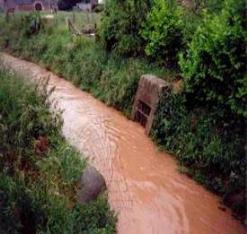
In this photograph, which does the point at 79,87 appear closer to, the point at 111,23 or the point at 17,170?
the point at 111,23

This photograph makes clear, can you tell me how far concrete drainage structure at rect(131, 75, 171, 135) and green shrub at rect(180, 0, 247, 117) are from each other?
3.37ft

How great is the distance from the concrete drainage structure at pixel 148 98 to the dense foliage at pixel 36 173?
278 cm

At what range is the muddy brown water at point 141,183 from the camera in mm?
6855

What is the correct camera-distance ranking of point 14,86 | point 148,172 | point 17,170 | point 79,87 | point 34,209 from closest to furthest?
point 34,209 → point 17,170 → point 14,86 → point 148,172 → point 79,87

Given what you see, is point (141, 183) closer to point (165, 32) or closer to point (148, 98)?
point (148, 98)

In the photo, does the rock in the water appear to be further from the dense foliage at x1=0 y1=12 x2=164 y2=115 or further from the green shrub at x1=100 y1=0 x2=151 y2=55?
the green shrub at x1=100 y1=0 x2=151 y2=55

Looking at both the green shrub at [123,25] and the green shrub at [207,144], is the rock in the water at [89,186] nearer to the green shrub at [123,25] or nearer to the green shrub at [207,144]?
the green shrub at [207,144]

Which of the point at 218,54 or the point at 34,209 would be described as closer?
the point at 34,209

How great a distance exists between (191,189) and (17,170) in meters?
3.36

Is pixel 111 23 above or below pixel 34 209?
above

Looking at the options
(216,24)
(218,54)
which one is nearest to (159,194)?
(218,54)

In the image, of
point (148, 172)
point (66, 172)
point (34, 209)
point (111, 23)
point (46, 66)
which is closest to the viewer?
point (34, 209)

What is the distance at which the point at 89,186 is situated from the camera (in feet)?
20.5

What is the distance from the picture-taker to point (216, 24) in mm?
7820
